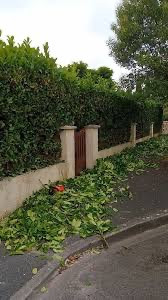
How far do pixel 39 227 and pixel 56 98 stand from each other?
373cm

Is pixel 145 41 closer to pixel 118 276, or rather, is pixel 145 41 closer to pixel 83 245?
pixel 83 245

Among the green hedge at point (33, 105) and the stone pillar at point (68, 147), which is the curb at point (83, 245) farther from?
the stone pillar at point (68, 147)

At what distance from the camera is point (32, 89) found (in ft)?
24.2

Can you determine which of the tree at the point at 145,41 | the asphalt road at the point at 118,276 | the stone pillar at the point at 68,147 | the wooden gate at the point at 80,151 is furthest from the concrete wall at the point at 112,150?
the asphalt road at the point at 118,276

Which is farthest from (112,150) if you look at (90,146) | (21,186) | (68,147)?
(21,186)

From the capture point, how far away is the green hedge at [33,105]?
255 inches

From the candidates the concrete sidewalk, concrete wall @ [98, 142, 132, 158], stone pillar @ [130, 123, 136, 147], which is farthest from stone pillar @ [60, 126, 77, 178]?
stone pillar @ [130, 123, 136, 147]

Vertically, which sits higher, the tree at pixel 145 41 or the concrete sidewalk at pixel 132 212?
the tree at pixel 145 41

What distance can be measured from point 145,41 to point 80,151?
568cm

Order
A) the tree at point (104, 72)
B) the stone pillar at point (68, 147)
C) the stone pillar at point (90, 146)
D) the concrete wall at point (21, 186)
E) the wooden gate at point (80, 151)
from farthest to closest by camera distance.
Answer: the tree at point (104, 72) → the stone pillar at point (90, 146) → the wooden gate at point (80, 151) → the stone pillar at point (68, 147) → the concrete wall at point (21, 186)

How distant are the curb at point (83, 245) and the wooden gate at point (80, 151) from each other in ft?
12.1

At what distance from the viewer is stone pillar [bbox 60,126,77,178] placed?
897 centimetres

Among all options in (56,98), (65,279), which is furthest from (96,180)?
(65,279)

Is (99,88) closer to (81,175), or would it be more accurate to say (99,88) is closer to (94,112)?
(94,112)
